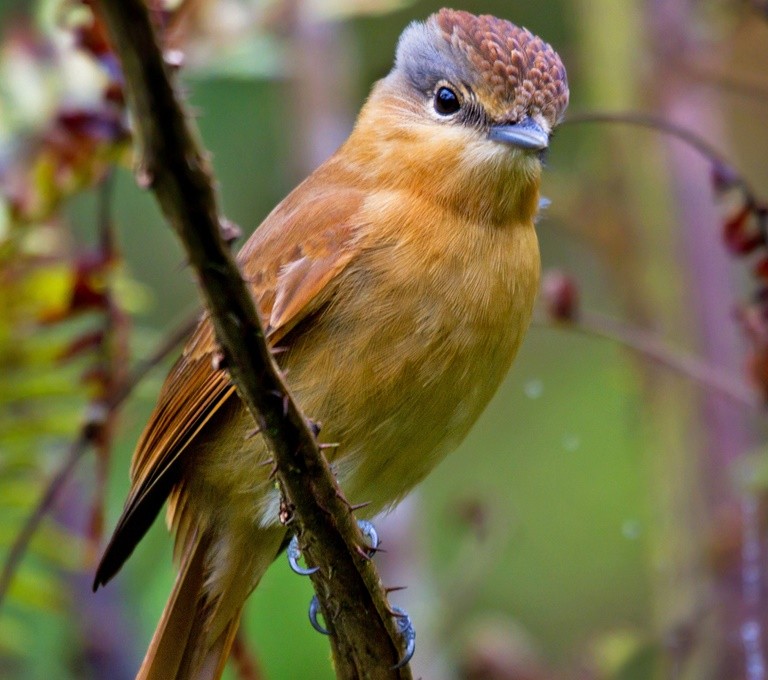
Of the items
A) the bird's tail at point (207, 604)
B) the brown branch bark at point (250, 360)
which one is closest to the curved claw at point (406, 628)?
the brown branch bark at point (250, 360)

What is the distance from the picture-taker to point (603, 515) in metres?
6.18

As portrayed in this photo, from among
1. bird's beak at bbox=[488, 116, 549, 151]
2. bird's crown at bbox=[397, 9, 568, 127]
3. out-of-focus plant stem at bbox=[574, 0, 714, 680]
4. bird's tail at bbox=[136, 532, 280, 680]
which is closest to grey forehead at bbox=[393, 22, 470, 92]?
bird's crown at bbox=[397, 9, 568, 127]

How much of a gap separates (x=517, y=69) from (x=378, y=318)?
68cm

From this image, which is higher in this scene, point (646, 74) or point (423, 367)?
point (423, 367)

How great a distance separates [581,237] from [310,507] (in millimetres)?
2963

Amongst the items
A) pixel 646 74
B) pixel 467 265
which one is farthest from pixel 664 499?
pixel 467 265

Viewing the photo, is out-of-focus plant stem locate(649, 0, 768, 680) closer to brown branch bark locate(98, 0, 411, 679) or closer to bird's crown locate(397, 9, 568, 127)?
bird's crown locate(397, 9, 568, 127)

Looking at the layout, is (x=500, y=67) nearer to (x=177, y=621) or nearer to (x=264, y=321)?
(x=264, y=321)

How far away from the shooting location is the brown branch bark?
124 centimetres

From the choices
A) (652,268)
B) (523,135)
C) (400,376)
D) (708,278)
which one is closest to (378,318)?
(400,376)

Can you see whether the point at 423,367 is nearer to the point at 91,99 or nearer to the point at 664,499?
the point at 91,99

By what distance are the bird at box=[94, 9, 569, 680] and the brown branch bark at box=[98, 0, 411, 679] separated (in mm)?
405

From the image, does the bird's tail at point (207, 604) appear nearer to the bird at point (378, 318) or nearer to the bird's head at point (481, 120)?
the bird at point (378, 318)

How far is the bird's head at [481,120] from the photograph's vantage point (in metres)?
2.74
